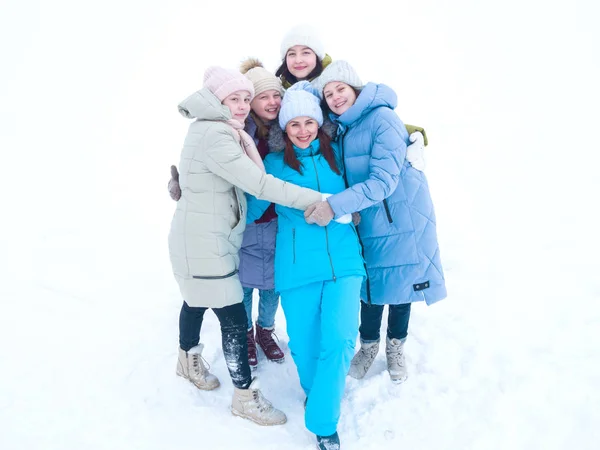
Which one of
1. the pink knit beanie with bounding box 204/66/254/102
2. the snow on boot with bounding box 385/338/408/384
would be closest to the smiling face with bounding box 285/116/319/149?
the pink knit beanie with bounding box 204/66/254/102

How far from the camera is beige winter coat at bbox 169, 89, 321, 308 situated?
2826mm

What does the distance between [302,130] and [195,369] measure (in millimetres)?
1958

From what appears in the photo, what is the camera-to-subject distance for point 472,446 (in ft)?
9.21

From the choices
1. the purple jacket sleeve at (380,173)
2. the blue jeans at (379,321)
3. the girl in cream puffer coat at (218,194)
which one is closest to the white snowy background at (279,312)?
the blue jeans at (379,321)

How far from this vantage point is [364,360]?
3611 mm

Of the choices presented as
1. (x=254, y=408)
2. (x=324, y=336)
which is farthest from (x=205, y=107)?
(x=254, y=408)

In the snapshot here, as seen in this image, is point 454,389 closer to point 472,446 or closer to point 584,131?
point 472,446

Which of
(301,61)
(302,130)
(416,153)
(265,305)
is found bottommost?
(265,305)

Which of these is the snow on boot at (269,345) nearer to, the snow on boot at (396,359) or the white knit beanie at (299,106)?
the snow on boot at (396,359)

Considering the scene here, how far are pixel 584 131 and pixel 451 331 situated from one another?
4981mm

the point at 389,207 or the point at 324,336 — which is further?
the point at 389,207

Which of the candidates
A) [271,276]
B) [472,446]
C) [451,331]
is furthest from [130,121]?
[472,446]

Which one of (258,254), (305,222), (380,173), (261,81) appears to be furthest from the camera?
(258,254)

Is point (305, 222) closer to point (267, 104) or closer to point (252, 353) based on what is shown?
point (267, 104)
